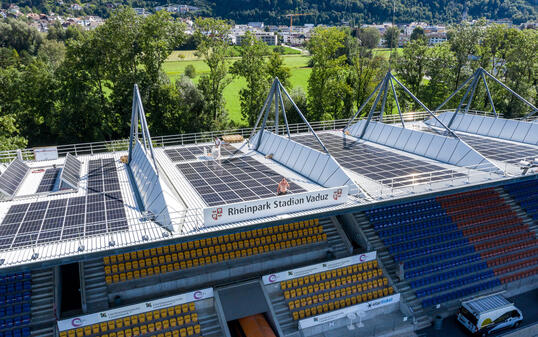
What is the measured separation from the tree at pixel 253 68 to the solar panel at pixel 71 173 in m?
26.9

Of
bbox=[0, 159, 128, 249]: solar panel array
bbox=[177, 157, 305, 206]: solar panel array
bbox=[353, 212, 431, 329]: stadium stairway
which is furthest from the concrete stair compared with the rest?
bbox=[353, 212, 431, 329]: stadium stairway

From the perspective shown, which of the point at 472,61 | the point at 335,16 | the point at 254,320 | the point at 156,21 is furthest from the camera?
the point at 335,16

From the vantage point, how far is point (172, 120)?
50469 mm

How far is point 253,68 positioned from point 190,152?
22151mm

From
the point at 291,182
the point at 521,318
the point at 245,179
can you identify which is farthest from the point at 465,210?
the point at 245,179

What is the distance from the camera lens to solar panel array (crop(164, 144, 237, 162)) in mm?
30281

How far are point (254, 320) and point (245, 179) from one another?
9.01 metres

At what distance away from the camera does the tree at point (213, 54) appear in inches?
1833

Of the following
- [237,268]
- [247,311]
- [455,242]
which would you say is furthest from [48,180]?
[455,242]

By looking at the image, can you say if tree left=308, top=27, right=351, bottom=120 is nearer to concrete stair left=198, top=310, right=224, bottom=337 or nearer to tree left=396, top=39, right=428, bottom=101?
tree left=396, top=39, right=428, bottom=101

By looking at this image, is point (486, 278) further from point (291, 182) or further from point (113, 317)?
point (113, 317)

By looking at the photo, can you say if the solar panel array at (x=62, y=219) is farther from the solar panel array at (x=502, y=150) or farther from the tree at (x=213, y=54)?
the tree at (x=213, y=54)

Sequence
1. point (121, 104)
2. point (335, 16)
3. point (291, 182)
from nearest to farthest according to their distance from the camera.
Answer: point (291, 182), point (121, 104), point (335, 16)

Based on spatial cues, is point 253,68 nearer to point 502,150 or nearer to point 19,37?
point 502,150
